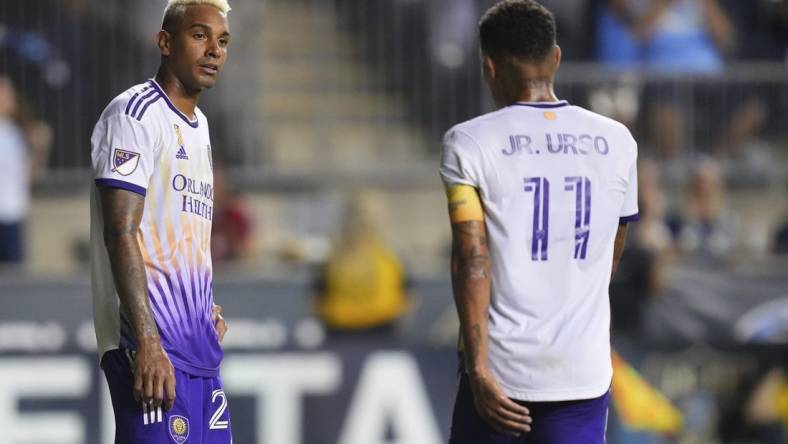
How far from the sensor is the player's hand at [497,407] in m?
5.00

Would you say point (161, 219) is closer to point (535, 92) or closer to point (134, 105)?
point (134, 105)

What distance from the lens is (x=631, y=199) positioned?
5273 mm

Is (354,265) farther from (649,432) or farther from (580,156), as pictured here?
(580,156)

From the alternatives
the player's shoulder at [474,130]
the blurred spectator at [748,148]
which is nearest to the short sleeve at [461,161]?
the player's shoulder at [474,130]

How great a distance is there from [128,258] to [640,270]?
7180mm

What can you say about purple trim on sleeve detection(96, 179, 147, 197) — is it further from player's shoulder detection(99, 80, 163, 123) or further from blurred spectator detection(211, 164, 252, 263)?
blurred spectator detection(211, 164, 252, 263)

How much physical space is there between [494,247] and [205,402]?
1.10 metres

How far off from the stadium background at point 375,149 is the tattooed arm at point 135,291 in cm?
613

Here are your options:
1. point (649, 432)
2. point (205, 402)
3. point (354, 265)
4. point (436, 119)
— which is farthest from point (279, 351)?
point (205, 402)

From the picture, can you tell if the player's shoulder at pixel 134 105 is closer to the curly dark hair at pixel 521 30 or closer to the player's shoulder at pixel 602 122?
the curly dark hair at pixel 521 30

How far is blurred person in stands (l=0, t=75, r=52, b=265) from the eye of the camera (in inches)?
468

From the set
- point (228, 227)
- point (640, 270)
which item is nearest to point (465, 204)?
point (640, 270)

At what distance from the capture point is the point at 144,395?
474 cm

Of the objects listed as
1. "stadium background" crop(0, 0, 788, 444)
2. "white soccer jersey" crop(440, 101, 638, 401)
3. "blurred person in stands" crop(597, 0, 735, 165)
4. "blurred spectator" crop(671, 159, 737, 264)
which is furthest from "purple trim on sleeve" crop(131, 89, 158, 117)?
"blurred person in stands" crop(597, 0, 735, 165)
